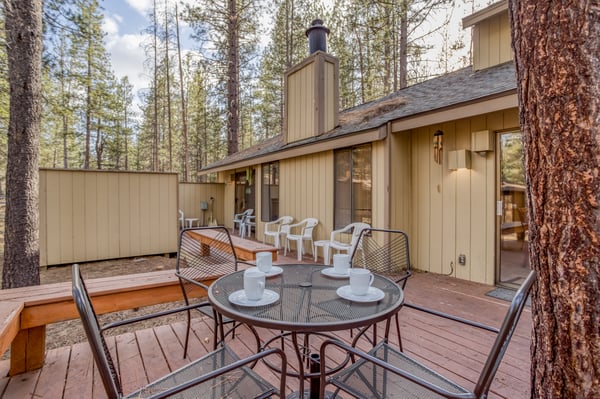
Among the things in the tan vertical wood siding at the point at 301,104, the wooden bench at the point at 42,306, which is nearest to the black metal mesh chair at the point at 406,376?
the wooden bench at the point at 42,306

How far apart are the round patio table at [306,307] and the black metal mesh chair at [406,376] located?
0.11 m

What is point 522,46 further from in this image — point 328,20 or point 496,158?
point 328,20

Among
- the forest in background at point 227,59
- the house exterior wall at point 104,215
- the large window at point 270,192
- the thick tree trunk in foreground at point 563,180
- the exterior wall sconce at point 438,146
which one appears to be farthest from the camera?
the large window at point 270,192

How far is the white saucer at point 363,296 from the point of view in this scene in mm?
1493

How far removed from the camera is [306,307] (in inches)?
57.7

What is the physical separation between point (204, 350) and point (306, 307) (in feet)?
4.84

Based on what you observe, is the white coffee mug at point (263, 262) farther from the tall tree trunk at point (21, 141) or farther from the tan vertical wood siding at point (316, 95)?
the tan vertical wood siding at point (316, 95)

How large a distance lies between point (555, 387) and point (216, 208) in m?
11.7

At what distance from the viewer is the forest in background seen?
7.44 m

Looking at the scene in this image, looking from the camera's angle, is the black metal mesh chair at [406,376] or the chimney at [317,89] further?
the chimney at [317,89]

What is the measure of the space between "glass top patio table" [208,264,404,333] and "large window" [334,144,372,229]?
11.5 ft

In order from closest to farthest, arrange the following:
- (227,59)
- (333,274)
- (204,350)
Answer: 1. (333,274)
2. (204,350)
3. (227,59)

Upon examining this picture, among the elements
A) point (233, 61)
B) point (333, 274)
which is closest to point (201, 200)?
point (233, 61)

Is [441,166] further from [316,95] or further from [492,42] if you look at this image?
[316,95]
